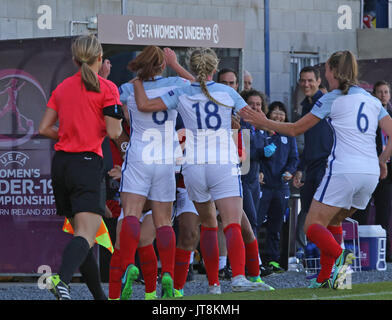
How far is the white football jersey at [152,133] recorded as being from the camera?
25.2 ft

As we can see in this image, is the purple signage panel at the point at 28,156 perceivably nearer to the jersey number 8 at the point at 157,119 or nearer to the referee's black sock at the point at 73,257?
the jersey number 8 at the point at 157,119

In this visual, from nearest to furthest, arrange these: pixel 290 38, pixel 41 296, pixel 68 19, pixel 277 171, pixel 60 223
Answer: pixel 41 296
pixel 60 223
pixel 277 171
pixel 68 19
pixel 290 38

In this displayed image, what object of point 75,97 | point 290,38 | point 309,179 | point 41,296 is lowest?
point 41,296

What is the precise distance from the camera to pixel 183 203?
28.4 ft

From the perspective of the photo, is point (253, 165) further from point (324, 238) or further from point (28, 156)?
point (324, 238)

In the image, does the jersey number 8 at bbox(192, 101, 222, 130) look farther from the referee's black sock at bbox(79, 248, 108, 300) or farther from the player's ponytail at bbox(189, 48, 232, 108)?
the referee's black sock at bbox(79, 248, 108, 300)

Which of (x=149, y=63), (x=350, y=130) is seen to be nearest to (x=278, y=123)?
(x=350, y=130)

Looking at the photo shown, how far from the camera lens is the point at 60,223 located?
10.2 meters

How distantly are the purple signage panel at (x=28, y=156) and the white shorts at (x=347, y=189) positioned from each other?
3123 mm

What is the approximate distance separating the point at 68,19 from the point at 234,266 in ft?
28.9

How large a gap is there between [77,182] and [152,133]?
0.84 m

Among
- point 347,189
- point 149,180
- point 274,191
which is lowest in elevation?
point 274,191
